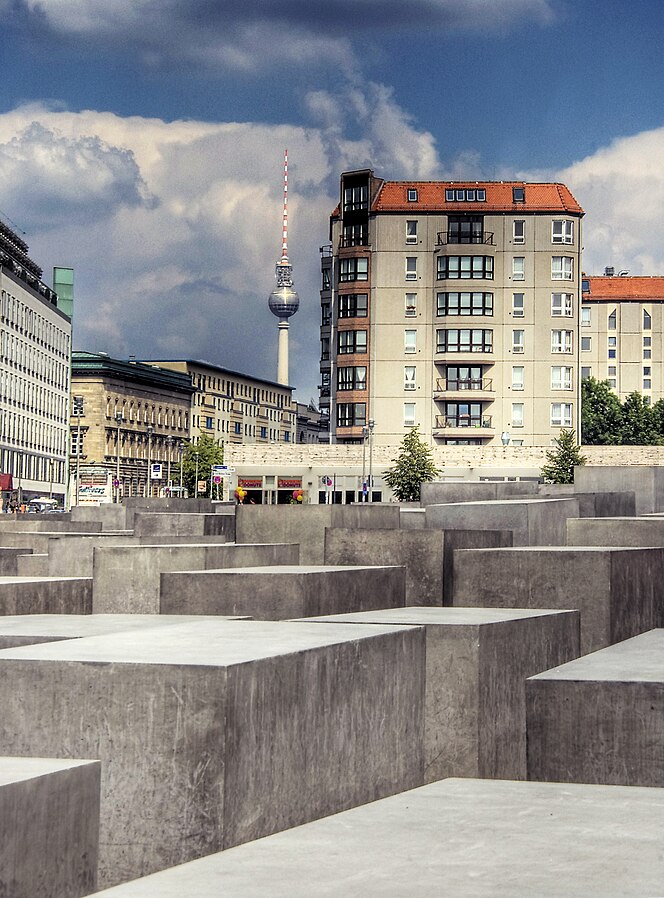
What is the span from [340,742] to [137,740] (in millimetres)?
1391

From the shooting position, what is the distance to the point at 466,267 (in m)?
89.1

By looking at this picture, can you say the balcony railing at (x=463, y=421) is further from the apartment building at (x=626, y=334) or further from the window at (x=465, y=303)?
the apartment building at (x=626, y=334)

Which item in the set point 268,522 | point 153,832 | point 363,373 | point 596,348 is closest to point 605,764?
point 153,832

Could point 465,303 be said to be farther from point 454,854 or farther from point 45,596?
point 454,854

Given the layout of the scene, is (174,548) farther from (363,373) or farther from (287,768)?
(363,373)

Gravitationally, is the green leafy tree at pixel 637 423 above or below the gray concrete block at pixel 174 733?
above

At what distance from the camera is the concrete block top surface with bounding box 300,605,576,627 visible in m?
8.92

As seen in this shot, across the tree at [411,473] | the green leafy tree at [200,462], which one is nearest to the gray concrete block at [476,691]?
the tree at [411,473]

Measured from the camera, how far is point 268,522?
56.9 feet

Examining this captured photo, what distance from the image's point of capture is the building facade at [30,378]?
91500mm

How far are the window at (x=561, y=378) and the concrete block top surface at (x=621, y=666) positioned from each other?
270ft

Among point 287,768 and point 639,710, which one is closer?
point 287,768

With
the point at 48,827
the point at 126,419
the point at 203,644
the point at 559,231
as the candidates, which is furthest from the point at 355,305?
the point at 48,827

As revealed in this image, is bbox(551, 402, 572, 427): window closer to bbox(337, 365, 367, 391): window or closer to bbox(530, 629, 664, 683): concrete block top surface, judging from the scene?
bbox(337, 365, 367, 391): window
